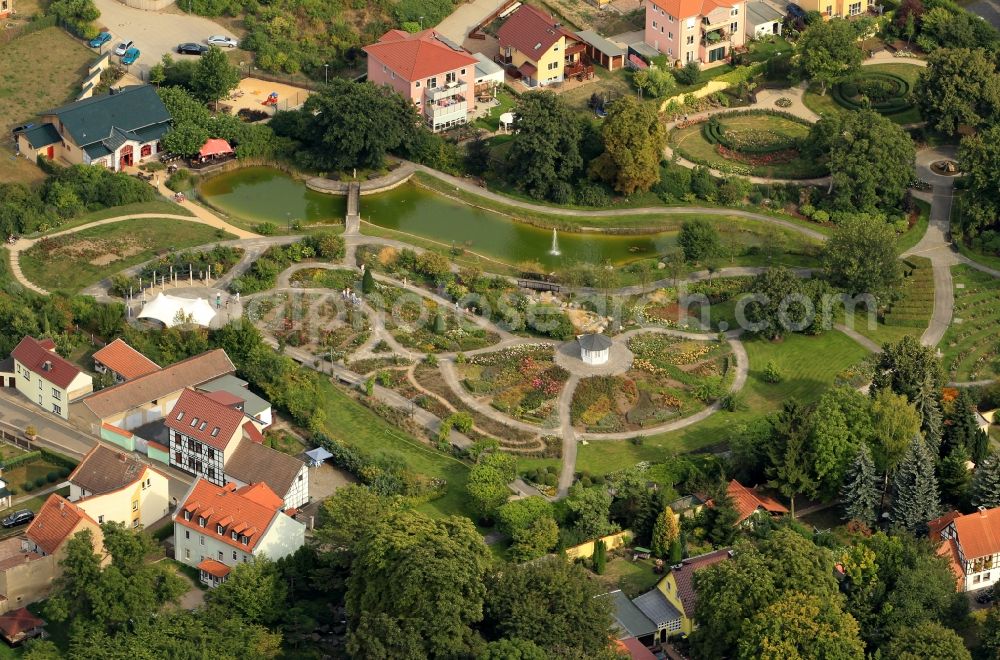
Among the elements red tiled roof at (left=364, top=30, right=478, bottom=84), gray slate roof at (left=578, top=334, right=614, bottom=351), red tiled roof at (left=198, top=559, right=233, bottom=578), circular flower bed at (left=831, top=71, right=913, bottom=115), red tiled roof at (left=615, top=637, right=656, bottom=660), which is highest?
red tiled roof at (left=364, top=30, right=478, bottom=84)

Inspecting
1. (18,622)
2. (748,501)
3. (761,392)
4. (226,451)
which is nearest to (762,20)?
(761,392)

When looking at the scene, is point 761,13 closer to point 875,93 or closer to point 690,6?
point 690,6

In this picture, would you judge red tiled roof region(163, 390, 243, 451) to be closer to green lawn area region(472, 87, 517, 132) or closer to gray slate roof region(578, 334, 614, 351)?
gray slate roof region(578, 334, 614, 351)

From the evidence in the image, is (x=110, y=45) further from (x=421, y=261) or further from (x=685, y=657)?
(x=685, y=657)

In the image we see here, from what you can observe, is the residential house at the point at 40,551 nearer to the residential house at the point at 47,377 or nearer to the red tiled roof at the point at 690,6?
the residential house at the point at 47,377

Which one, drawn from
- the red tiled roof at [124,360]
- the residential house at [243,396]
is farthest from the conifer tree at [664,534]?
the red tiled roof at [124,360]

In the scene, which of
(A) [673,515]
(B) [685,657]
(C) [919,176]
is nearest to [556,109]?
(C) [919,176]

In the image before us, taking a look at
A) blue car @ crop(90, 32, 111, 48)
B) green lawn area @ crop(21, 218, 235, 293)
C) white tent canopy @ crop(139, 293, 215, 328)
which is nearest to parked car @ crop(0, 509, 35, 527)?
white tent canopy @ crop(139, 293, 215, 328)
